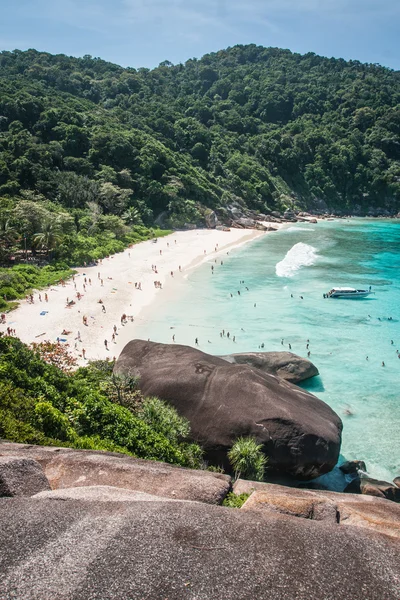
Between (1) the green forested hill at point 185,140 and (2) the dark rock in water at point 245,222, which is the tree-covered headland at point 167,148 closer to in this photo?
(1) the green forested hill at point 185,140

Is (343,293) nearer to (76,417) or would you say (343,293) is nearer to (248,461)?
(248,461)

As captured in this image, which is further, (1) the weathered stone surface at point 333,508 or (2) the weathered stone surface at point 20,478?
(1) the weathered stone surface at point 333,508

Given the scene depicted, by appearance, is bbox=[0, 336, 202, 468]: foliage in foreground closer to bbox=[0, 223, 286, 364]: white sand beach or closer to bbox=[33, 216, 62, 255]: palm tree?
bbox=[0, 223, 286, 364]: white sand beach

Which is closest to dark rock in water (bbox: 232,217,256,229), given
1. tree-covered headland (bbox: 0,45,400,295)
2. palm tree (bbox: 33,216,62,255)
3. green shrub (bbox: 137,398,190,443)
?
tree-covered headland (bbox: 0,45,400,295)

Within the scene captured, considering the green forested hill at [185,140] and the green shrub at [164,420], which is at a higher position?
the green forested hill at [185,140]

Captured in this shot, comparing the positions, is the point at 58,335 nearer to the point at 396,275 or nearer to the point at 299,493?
the point at 299,493

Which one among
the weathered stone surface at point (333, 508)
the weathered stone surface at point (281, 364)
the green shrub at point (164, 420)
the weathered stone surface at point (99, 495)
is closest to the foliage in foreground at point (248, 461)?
the green shrub at point (164, 420)
